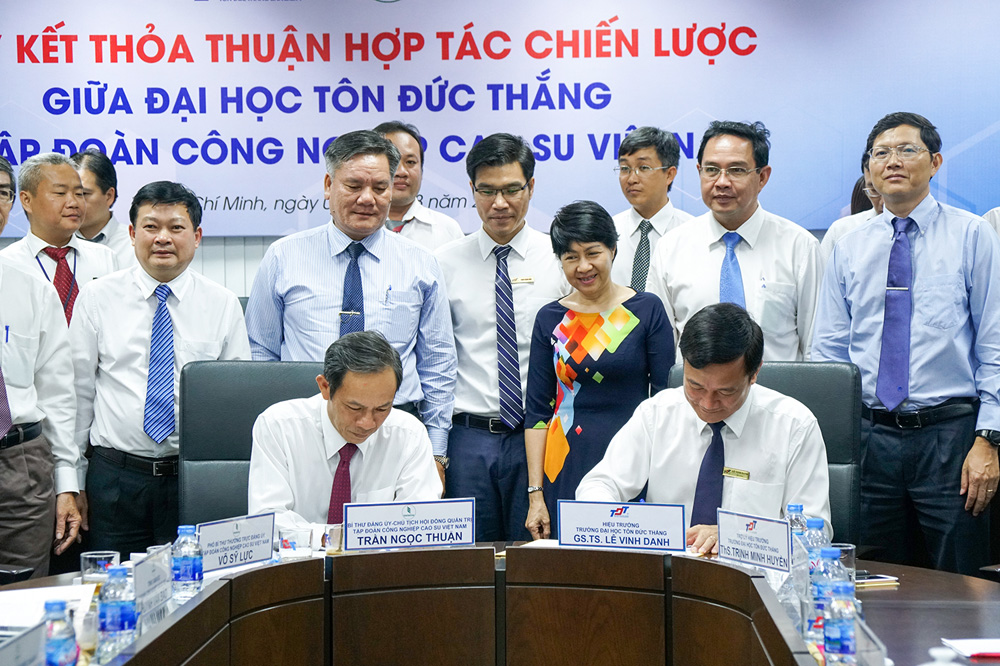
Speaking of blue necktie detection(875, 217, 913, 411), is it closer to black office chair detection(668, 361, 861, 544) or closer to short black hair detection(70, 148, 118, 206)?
black office chair detection(668, 361, 861, 544)

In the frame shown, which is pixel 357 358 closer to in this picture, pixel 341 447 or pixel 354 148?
pixel 341 447

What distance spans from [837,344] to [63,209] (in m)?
2.52

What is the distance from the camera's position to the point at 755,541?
181cm

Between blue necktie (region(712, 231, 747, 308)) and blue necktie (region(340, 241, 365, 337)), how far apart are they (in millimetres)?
1081

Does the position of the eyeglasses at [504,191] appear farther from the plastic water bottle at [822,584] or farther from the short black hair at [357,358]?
the plastic water bottle at [822,584]

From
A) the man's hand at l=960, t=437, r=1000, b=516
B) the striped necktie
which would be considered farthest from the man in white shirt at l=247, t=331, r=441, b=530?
the man's hand at l=960, t=437, r=1000, b=516

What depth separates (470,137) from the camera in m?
4.18

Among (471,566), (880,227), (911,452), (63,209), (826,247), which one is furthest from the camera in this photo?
(826,247)

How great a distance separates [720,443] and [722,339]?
11.5 inches

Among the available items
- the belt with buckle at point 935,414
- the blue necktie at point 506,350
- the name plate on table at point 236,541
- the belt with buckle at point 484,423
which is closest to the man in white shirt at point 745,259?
the belt with buckle at point 935,414

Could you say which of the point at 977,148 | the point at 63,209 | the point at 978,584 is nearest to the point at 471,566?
the point at 978,584

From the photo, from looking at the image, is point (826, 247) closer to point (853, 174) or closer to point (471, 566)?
point (853, 174)

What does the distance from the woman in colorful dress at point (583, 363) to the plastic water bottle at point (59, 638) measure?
5.10 feet

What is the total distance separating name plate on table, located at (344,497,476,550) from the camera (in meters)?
1.94
